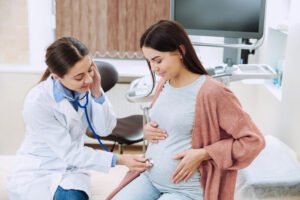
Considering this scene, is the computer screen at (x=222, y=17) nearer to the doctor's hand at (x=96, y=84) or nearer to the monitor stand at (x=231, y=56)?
the monitor stand at (x=231, y=56)

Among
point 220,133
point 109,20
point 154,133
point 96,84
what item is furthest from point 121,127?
point 220,133

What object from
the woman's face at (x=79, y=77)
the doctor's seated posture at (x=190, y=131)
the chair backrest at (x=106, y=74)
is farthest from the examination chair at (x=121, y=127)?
the doctor's seated posture at (x=190, y=131)

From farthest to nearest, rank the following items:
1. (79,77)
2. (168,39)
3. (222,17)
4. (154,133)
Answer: (222,17), (79,77), (154,133), (168,39)

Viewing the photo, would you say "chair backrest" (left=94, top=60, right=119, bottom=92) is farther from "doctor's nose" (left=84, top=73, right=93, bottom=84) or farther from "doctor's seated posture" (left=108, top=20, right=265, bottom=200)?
"doctor's seated posture" (left=108, top=20, right=265, bottom=200)

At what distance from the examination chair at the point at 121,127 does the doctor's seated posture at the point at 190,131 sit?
3.44 feet

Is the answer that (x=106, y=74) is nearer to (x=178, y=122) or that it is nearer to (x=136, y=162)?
(x=136, y=162)

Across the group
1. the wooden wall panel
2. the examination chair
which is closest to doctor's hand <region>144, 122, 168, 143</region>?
the examination chair

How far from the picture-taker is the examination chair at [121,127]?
260 cm

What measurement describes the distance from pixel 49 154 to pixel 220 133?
2.34 feet

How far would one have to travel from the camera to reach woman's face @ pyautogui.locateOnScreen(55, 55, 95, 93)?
1.64 meters

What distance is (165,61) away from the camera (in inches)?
57.4

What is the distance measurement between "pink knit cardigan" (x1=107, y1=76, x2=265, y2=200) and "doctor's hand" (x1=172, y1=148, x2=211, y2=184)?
3 centimetres

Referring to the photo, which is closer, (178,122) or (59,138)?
(178,122)

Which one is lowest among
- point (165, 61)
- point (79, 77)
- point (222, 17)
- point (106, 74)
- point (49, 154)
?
point (49, 154)
